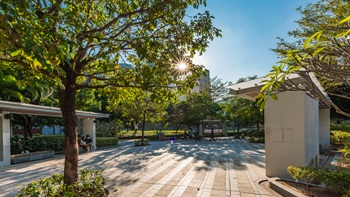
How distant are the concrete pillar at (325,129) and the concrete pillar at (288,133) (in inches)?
321

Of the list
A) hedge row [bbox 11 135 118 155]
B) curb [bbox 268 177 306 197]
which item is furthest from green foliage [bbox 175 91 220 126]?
curb [bbox 268 177 306 197]

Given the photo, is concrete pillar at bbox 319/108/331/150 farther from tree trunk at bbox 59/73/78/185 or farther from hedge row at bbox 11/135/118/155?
hedge row at bbox 11/135/118/155

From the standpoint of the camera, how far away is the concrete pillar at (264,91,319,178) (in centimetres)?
715

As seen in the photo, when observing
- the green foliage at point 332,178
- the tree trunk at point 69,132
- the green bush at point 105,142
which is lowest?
the green bush at point 105,142

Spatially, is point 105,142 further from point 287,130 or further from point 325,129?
point 325,129

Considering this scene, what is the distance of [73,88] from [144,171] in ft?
16.8

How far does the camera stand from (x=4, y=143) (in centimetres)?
1091

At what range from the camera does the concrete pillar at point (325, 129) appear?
48.1 feet

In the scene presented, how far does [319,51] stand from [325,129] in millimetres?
15206

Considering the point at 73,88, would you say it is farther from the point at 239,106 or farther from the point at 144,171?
the point at 239,106

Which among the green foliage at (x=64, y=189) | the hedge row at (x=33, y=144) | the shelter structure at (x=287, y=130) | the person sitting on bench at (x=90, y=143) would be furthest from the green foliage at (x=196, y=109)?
the green foliage at (x=64, y=189)

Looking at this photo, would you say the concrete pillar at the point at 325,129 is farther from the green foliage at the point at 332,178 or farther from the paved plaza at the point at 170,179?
the green foliage at the point at 332,178

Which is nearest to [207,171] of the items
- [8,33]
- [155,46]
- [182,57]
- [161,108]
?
[182,57]

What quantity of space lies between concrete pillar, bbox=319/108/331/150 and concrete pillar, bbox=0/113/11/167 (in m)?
16.9
